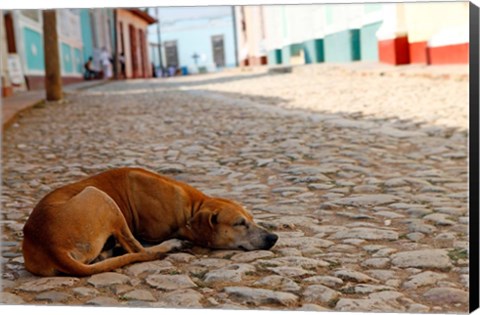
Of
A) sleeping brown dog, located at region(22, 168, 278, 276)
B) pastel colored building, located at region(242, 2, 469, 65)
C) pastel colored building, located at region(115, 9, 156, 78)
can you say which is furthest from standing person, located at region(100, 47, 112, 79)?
sleeping brown dog, located at region(22, 168, 278, 276)

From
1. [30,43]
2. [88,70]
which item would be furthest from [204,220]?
[88,70]

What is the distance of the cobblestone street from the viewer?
2.96 meters

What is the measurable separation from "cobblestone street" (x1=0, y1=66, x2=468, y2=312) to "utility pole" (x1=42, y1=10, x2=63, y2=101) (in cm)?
253

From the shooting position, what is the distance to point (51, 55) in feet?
46.8

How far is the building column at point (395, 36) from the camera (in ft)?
54.7

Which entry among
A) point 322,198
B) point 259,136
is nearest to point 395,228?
point 322,198

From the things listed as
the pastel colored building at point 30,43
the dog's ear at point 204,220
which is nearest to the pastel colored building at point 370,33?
the dog's ear at point 204,220

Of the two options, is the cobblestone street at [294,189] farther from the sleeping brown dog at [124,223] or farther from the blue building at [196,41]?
the blue building at [196,41]

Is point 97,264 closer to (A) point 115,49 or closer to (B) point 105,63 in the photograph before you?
(B) point 105,63

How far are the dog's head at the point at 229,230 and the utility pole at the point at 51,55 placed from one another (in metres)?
10.8

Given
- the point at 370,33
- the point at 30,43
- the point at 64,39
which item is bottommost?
the point at 370,33

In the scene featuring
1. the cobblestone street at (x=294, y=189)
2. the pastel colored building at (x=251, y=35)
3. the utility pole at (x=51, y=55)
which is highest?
the pastel colored building at (x=251, y=35)

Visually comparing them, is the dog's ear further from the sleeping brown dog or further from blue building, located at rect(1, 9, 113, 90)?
blue building, located at rect(1, 9, 113, 90)

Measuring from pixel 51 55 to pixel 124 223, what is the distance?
455 inches
